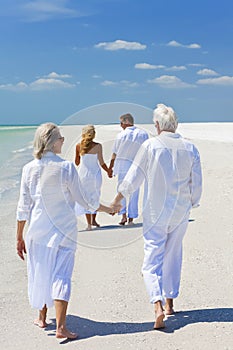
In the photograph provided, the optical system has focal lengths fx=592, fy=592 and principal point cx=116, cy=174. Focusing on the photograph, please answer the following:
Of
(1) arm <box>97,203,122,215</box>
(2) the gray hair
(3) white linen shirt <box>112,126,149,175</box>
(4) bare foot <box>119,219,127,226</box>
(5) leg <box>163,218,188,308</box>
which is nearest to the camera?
(2) the gray hair

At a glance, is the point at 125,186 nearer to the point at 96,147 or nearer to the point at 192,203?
the point at 192,203

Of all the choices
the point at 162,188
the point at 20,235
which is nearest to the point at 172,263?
the point at 162,188

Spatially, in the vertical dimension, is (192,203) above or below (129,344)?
above

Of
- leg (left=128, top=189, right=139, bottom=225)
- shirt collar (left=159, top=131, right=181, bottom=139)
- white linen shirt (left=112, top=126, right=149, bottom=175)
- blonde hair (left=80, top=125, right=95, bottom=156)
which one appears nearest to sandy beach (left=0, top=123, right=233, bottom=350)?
blonde hair (left=80, top=125, right=95, bottom=156)

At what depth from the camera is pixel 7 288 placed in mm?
7148

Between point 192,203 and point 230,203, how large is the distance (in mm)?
7703

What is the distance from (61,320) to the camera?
5344 millimetres

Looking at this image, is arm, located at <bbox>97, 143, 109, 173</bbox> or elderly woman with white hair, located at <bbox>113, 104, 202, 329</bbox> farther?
arm, located at <bbox>97, 143, 109, 173</bbox>

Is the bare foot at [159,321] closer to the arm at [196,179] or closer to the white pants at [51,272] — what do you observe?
the white pants at [51,272]

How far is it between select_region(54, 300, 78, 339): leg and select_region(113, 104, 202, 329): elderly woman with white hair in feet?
2.73

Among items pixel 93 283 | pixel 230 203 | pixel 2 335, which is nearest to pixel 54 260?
pixel 2 335

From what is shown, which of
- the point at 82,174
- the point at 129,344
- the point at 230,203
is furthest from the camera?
the point at 230,203

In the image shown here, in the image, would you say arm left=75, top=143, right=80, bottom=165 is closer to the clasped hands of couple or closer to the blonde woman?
the blonde woman

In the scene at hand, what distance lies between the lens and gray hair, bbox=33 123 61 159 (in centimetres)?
522
